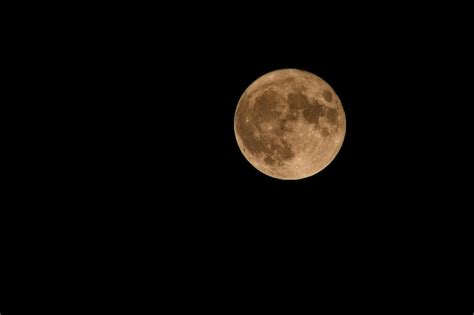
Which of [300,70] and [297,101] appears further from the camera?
[300,70]

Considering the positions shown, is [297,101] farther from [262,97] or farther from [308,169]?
[308,169]

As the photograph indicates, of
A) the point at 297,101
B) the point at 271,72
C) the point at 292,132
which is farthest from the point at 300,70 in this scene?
the point at 292,132

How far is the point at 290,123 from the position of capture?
4.86m

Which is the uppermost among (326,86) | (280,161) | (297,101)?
(326,86)

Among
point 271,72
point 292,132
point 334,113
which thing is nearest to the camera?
point 292,132

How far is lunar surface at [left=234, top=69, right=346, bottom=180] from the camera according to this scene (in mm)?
4918

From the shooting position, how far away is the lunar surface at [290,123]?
16.1 ft

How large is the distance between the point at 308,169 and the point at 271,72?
70.3 inches

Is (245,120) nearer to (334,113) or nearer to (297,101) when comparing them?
(297,101)

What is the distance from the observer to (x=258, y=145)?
5262 mm

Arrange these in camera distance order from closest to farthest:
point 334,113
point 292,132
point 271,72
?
point 292,132 → point 334,113 → point 271,72

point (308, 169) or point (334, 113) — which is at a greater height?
point (334, 113)

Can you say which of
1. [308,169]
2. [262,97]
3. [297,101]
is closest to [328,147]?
[308,169]

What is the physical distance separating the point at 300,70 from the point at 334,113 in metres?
0.97
